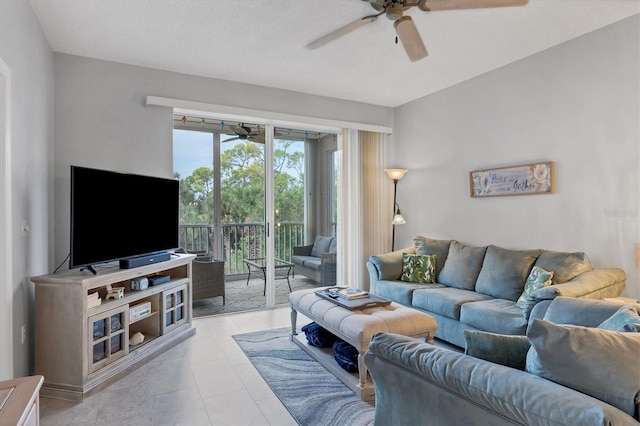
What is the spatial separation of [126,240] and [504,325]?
120 inches

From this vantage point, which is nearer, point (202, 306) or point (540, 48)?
point (540, 48)

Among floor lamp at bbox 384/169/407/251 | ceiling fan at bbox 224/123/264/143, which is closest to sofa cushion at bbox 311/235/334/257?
floor lamp at bbox 384/169/407/251

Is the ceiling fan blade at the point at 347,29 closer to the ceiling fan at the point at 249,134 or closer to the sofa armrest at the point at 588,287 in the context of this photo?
the ceiling fan at the point at 249,134

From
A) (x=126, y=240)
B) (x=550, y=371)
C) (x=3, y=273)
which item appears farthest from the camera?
(x=126, y=240)

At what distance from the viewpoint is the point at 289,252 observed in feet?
15.8

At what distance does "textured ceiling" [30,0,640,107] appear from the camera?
266cm

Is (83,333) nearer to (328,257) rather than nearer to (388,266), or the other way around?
(388,266)

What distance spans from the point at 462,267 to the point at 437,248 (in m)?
0.51

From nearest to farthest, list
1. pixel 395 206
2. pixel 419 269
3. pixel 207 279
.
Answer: pixel 419 269, pixel 207 279, pixel 395 206

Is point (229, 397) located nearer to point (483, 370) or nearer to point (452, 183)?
point (483, 370)

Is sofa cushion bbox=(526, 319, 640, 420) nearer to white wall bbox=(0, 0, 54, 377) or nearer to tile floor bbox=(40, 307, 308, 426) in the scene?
tile floor bbox=(40, 307, 308, 426)

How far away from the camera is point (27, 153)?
8.66 ft

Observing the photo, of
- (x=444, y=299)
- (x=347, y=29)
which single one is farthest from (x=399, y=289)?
(x=347, y=29)

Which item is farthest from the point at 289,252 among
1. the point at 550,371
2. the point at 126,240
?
the point at 550,371
